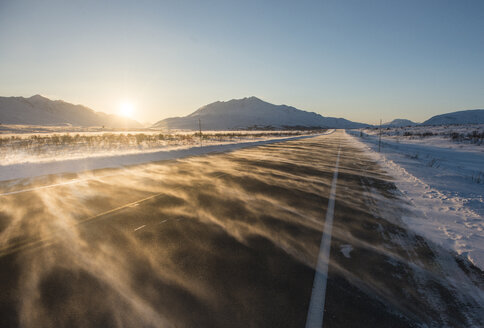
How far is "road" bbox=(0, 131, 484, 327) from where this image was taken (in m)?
2.40

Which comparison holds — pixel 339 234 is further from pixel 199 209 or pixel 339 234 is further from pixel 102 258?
pixel 102 258

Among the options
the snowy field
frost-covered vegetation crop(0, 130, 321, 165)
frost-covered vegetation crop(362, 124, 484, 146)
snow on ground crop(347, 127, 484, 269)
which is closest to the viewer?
snow on ground crop(347, 127, 484, 269)

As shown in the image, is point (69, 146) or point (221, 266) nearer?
point (221, 266)

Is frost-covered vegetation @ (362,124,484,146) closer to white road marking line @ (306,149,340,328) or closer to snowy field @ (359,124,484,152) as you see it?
snowy field @ (359,124,484,152)

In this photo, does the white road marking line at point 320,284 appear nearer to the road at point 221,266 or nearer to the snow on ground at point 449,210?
the road at point 221,266

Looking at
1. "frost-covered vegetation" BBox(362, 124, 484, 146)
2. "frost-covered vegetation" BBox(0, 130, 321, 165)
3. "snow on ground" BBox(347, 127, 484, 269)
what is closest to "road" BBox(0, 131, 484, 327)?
"snow on ground" BBox(347, 127, 484, 269)

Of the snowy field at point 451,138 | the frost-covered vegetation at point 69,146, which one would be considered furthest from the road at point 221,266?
the snowy field at point 451,138

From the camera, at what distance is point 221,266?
3221mm

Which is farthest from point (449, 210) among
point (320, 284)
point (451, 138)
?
point (451, 138)

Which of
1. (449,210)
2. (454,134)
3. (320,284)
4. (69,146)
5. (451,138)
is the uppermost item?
(454,134)

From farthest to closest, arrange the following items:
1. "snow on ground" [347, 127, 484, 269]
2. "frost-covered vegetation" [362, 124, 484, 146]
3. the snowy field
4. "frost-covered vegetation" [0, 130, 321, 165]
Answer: "frost-covered vegetation" [362, 124, 484, 146] < the snowy field < "frost-covered vegetation" [0, 130, 321, 165] < "snow on ground" [347, 127, 484, 269]

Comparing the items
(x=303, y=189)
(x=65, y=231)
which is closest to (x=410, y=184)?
(x=303, y=189)

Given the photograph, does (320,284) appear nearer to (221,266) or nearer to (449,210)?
(221,266)

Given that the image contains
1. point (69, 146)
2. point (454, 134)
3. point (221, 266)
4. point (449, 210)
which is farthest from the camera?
point (454, 134)
